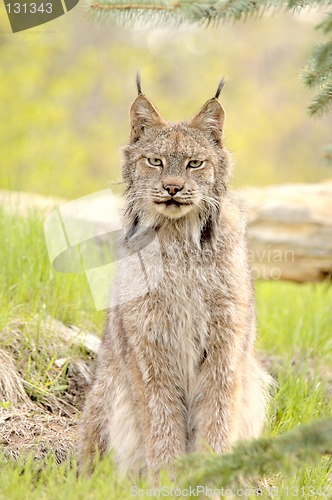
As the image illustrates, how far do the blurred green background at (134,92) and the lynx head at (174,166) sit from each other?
3602 mm

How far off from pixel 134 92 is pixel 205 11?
13.5m

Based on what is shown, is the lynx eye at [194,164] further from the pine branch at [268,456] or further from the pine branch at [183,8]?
the pine branch at [268,456]

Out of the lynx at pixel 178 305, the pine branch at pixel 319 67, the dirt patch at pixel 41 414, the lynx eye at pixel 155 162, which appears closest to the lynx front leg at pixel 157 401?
the lynx at pixel 178 305

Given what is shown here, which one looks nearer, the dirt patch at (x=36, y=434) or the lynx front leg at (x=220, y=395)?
the lynx front leg at (x=220, y=395)

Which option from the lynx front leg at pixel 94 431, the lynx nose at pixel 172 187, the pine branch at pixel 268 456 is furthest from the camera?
the lynx front leg at pixel 94 431

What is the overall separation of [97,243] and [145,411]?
92.9 inches

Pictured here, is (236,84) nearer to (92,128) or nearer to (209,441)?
(92,128)

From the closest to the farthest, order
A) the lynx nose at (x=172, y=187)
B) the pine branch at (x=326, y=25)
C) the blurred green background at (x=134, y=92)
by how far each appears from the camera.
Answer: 1. the pine branch at (x=326, y=25)
2. the lynx nose at (x=172, y=187)
3. the blurred green background at (x=134, y=92)

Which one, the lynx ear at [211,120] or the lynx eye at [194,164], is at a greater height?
the lynx ear at [211,120]

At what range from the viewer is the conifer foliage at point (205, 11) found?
9.66ft

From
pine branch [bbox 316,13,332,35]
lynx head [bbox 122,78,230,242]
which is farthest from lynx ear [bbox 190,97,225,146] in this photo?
pine branch [bbox 316,13,332,35]

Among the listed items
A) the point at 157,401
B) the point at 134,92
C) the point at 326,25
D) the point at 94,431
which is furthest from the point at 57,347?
the point at 134,92

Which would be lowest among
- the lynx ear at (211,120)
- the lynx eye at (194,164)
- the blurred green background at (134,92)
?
the blurred green background at (134,92)

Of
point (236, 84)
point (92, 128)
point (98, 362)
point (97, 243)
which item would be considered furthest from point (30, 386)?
point (236, 84)
